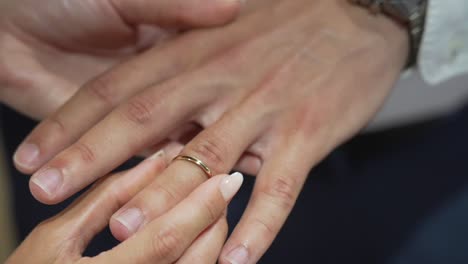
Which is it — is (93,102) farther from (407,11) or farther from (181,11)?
(407,11)

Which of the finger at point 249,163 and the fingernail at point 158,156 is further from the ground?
the fingernail at point 158,156

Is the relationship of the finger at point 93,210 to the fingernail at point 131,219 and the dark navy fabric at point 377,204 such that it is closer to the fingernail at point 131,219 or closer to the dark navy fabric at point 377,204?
the fingernail at point 131,219

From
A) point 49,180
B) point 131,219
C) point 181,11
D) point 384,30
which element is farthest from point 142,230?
point 384,30

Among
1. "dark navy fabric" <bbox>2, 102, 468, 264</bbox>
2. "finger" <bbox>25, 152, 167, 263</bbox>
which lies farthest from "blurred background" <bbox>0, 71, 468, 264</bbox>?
"finger" <bbox>25, 152, 167, 263</bbox>

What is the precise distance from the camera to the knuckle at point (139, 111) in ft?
2.50

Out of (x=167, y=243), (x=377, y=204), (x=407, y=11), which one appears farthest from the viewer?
(x=377, y=204)

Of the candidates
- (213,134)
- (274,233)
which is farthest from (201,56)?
(274,233)

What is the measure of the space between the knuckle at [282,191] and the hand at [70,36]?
0.21 m

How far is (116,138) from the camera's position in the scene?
29.5 inches

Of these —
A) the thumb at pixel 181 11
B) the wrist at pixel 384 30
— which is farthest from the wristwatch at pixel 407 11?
the thumb at pixel 181 11

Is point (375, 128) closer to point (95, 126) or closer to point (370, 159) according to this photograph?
point (370, 159)

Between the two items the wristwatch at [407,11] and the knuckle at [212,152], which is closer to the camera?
the knuckle at [212,152]

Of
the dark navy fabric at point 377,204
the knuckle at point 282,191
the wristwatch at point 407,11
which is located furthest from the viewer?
the dark navy fabric at point 377,204

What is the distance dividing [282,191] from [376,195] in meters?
0.37
